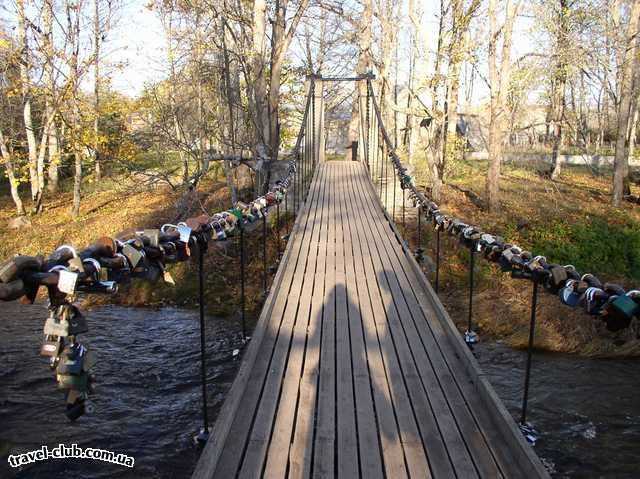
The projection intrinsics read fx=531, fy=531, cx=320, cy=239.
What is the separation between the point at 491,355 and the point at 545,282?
5476 millimetres

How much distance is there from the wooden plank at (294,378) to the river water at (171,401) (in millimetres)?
1842

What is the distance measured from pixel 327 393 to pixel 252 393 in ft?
→ 1.40

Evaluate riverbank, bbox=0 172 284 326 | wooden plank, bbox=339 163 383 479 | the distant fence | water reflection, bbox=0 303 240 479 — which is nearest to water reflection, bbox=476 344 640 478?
wooden plank, bbox=339 163 383 479

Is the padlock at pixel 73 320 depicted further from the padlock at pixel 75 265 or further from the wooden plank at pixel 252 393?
the wooden plank at pixel 252 393

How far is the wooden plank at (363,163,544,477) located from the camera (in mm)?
2439

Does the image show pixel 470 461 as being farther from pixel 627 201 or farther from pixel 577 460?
pixel 627 201

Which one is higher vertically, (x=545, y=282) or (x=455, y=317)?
(x=545, y=282)

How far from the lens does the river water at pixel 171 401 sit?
16.2 feet

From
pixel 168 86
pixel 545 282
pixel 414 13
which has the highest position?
pixel 414 13

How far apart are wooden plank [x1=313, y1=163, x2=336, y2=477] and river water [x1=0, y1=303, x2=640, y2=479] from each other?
6.42ft

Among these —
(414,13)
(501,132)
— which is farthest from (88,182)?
(501,132)

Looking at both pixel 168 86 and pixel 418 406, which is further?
pixel 168 86

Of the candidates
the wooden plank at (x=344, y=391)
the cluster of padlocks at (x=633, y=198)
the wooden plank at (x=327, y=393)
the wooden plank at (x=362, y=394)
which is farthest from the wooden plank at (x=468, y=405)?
the cluster of padlocks at (x=633, y=198)

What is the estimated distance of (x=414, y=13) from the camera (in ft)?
40.3
